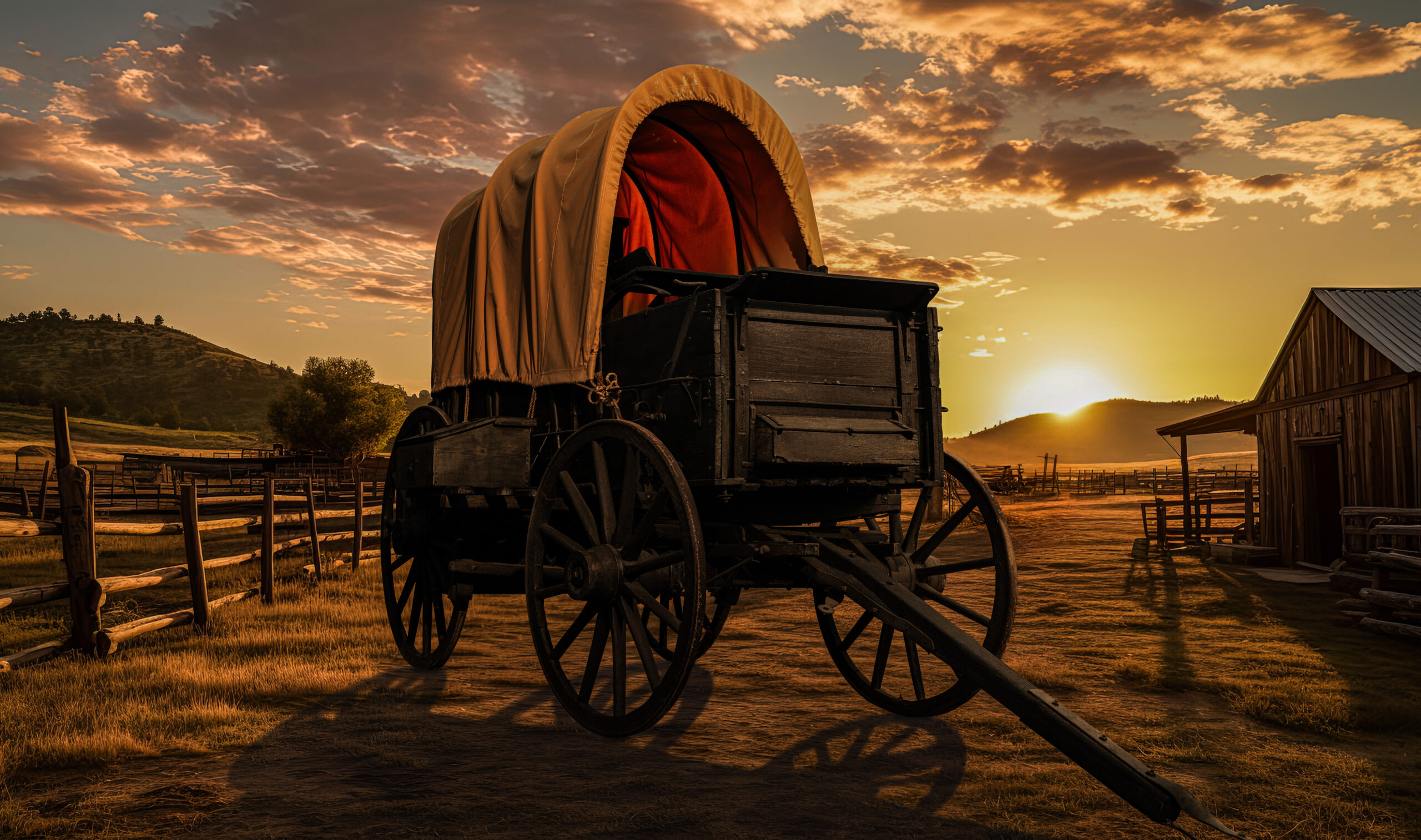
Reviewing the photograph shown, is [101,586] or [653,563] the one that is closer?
[653,563]

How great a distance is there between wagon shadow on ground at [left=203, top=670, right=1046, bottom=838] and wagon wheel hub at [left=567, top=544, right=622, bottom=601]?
0.83 m

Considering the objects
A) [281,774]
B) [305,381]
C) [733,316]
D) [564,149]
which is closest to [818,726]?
[733,316]

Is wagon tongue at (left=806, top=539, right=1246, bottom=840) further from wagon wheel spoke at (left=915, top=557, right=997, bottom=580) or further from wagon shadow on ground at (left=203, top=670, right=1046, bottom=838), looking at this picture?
wagon wheel spoke at (left=915, top=557, right=997, bottom=580)

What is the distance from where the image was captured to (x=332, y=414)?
211 feet

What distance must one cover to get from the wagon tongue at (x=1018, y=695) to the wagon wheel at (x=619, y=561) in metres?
0.77

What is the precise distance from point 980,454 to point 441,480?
617ft

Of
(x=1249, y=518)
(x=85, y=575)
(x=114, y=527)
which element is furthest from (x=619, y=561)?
(x=1249, y=518)

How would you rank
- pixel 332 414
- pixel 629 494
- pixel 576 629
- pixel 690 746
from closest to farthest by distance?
pixel 629 494, pixel 690 746, pixel 576 629, pixel 332 414

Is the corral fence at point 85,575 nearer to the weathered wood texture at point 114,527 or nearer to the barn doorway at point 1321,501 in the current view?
the weathered wood texture at point 114,527

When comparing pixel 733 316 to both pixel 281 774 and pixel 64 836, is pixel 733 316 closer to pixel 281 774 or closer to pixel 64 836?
pixel 281 774

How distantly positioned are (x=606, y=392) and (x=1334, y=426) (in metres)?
14.3

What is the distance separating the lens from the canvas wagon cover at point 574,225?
5.37m

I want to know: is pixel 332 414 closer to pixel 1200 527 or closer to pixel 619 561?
pixel 1200 527

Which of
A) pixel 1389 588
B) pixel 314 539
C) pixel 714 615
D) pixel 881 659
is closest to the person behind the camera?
pixel 881 659
